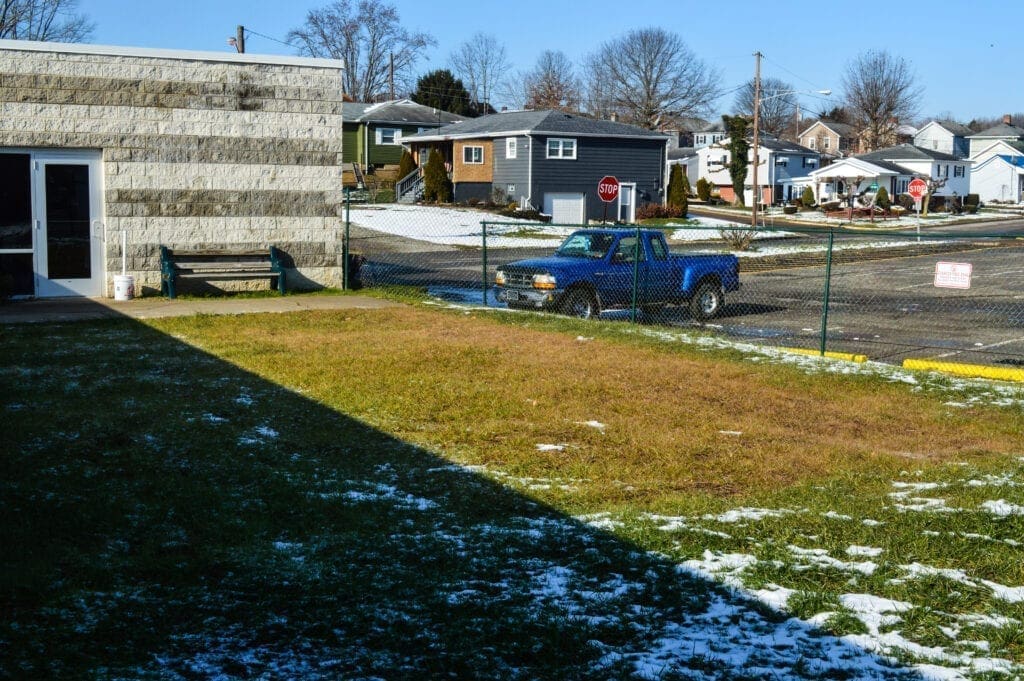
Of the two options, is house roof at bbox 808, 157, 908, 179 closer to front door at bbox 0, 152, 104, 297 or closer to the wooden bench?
the wooden bench

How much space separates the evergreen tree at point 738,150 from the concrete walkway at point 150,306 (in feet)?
191

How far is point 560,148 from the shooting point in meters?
54.5

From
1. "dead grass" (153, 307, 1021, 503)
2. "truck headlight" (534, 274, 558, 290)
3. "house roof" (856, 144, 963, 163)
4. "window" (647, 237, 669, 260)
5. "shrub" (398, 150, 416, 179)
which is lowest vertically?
"dead grass" (153, 307, 1021, 503)

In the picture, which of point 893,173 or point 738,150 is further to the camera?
point 893,173

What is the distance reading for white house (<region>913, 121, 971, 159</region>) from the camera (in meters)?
115

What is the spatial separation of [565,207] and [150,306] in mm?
39085

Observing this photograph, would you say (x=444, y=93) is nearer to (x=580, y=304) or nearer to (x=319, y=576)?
(x=580, y=304)

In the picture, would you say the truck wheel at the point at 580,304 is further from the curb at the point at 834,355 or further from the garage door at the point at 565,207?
the garage door at the point at 565,207

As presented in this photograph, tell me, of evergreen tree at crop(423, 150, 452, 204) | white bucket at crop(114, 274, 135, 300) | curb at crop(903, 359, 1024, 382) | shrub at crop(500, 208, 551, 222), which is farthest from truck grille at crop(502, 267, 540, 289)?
evergreen tree at crop(423, 150, 452, 204)

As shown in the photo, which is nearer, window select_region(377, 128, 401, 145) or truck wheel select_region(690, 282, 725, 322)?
Result: truck wheel select_region(690, 282, 725, 322)

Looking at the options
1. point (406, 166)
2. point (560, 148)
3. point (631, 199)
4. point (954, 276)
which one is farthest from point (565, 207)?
point (954, 276)

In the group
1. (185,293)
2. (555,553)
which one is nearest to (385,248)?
(185,293)

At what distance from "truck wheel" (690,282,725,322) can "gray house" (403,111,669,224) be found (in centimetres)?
3503

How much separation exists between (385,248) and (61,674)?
33.5 m
